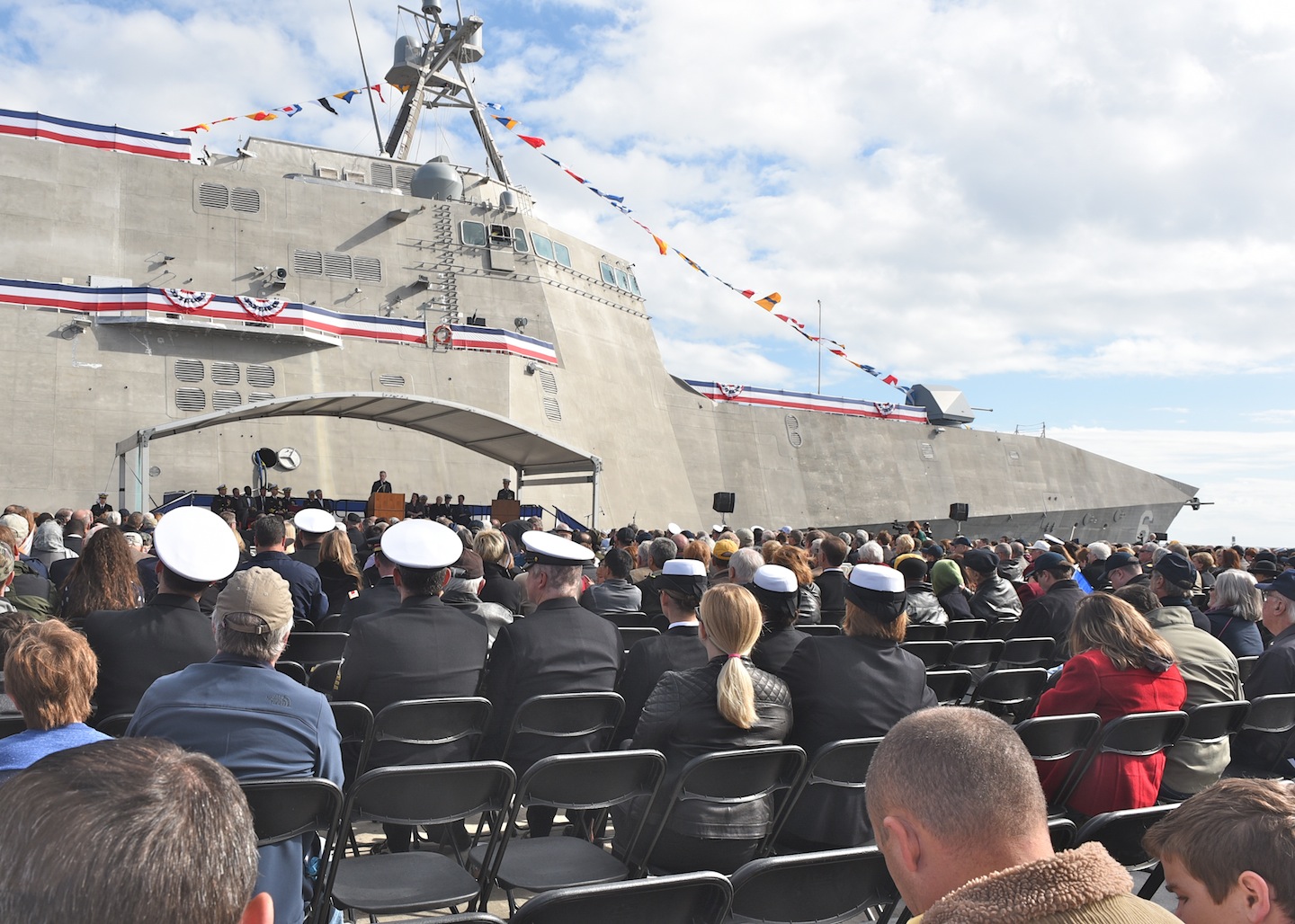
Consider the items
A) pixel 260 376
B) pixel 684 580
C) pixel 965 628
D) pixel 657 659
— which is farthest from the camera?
pixel 260 376

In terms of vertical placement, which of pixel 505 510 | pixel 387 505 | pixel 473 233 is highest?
pixel 473 233

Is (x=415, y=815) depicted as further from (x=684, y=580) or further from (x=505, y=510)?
(x=505, y=510)

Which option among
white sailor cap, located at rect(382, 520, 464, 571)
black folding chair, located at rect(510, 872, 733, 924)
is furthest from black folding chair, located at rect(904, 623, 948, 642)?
black folding chair, located at rect(510, 872, 733, 924)

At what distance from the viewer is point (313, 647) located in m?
6.03

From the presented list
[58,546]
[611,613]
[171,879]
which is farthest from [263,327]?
[171,879]

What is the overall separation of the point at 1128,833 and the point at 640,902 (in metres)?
1.74

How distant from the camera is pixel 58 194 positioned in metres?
20.4

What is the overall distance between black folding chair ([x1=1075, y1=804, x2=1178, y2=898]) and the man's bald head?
143 cm

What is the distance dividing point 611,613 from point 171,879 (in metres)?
6.31

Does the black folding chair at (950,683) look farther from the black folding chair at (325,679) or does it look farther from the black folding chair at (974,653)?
the black folding chair at (325,679)

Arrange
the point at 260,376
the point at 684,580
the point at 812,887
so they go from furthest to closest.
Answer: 1. the point at 260,376
2. the point at 684,580
3. the point at 812,887

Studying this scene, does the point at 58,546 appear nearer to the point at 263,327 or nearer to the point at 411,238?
the point at 263,327

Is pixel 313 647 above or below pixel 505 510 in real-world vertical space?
below

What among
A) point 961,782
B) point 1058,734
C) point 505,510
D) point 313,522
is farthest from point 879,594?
point 505,510
